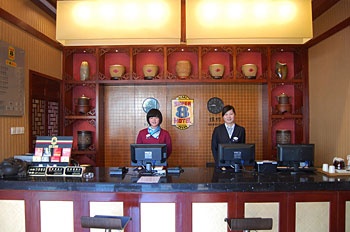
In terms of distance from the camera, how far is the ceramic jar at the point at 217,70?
4520 millimetres

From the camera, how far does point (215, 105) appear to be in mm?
4934

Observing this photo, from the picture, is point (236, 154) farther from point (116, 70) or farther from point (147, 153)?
point (116, 70)

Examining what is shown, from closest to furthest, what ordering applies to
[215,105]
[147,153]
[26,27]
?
[147,153] → [26,27] → [215,105]

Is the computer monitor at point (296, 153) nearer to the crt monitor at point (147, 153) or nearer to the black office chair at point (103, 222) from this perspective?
the crt monitor at point (147, 153)

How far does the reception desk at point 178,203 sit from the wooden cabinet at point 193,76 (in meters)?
2.21

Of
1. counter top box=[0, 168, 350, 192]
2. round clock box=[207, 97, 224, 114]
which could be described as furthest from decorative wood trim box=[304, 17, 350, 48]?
counter top box=[0, 168, 350, 192]

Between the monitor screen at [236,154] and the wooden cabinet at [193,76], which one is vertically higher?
the wooden cabinet at [193,76]

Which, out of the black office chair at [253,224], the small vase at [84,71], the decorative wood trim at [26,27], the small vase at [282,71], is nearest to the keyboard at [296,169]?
the black office chair at [253,224]

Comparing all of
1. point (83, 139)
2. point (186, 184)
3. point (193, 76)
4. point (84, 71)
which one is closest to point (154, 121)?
point (186, 184)

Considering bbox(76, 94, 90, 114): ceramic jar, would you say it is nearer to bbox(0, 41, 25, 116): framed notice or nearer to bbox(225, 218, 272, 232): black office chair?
bbox(0, 41, 25, 116): framed notice

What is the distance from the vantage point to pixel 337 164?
9.38ft

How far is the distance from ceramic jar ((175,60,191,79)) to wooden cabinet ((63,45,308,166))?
7 cm

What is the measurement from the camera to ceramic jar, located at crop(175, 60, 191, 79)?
455 cm

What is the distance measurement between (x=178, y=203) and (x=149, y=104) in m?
2.77
